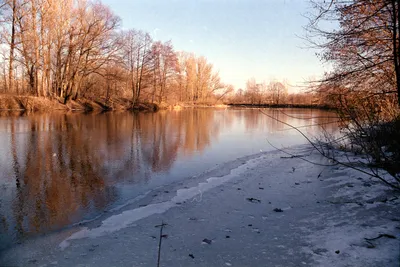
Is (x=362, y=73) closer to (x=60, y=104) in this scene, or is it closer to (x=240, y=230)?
(x=240, y=230)

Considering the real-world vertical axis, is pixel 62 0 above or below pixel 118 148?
above

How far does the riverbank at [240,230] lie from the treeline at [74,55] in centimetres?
2856

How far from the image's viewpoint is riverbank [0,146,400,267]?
3.12m

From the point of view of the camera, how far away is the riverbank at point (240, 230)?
3.12 meters

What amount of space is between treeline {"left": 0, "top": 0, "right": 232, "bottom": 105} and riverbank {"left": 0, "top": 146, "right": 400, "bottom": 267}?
2856 centimetres

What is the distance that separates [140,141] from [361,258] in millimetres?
10547

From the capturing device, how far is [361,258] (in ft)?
9.82

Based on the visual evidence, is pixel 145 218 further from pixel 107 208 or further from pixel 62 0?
pixel 62 0

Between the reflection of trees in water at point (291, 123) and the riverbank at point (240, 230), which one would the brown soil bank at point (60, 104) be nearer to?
the reflection of trees in water at point (291, 123)

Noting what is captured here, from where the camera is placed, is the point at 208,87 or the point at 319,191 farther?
the point at 208,87

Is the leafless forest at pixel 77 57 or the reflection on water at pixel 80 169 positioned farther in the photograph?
the leafless forest at pixel 77 57

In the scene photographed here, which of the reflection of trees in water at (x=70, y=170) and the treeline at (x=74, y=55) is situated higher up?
the treeline at (x=74, y=55)

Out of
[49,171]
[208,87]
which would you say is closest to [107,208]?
[49,171]

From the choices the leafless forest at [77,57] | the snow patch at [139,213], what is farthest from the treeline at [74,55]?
the snow patch at [139,213]
